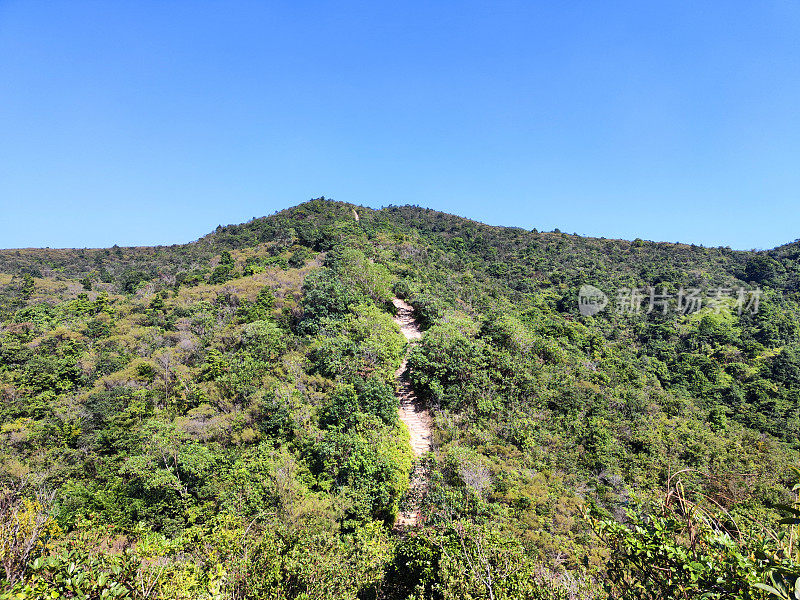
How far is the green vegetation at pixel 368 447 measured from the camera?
260 inches

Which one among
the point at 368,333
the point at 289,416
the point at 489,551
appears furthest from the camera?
the point at 368,333

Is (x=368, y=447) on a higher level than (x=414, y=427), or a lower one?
higher

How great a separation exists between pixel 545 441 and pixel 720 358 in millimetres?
40366

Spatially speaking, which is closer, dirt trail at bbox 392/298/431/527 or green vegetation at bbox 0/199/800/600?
green vegetation at bbox 0/199/800/600

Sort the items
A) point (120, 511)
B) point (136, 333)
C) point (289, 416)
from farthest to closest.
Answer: point (136, 333) < point (289, 416) < point (120, 511)

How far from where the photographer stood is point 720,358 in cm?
4684

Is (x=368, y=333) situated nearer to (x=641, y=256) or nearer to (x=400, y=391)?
(x=400, y=391)

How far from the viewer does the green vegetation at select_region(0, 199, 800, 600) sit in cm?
659

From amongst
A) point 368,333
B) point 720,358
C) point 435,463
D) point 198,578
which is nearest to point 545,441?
point 435,463

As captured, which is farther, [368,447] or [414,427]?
[414,427]

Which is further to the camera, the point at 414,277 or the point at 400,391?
the point at 414,277

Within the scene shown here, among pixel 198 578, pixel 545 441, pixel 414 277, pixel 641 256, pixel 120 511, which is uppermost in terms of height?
pixel 641 256

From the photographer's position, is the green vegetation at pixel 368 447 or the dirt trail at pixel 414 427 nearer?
the green vegetation at pixel 368 447

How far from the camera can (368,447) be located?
17.5m
